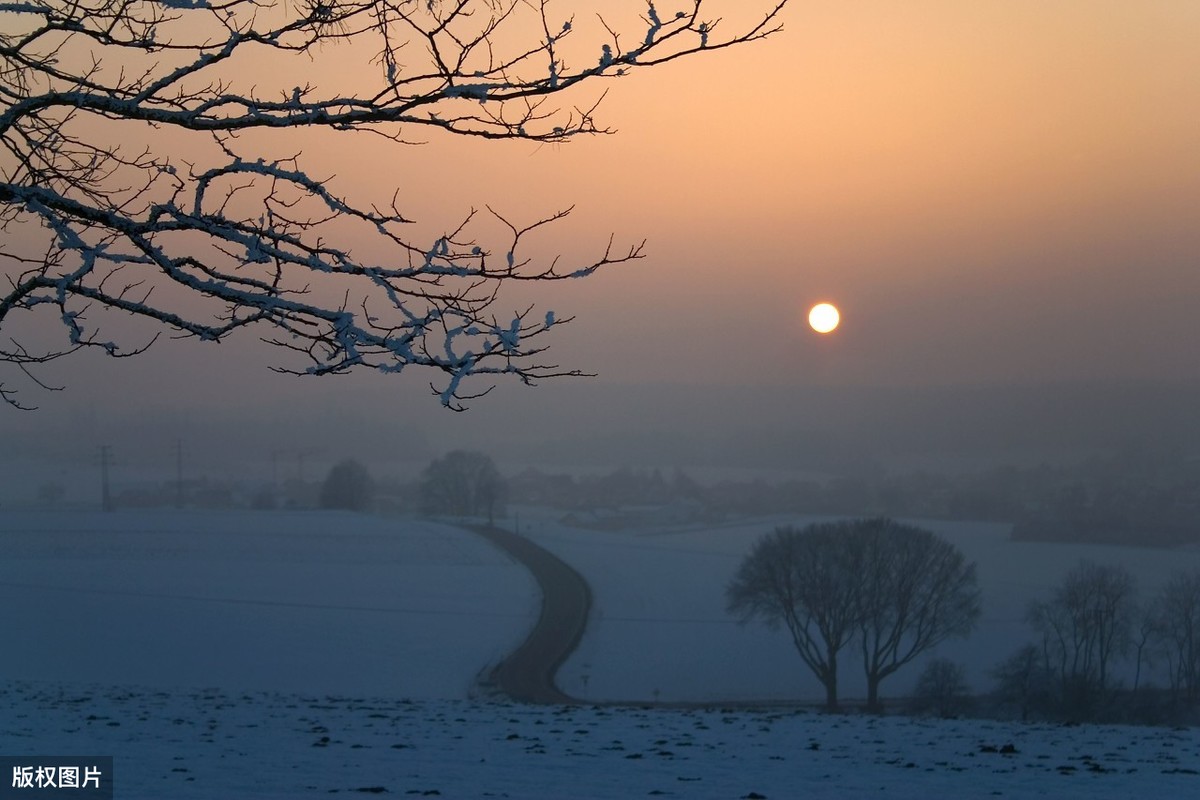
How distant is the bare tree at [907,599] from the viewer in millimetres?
27078

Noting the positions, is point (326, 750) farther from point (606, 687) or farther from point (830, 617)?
point (830, 617)

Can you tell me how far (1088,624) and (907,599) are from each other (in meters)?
5.00

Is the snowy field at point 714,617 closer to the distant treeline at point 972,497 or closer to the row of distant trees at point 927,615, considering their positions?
the row of distant trees at point 927,615

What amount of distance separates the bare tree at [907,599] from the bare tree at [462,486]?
36.5 metres

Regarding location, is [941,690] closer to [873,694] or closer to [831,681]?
[873,694]

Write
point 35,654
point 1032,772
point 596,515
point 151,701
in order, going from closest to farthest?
point 1032,772, point 151,701, point 35,654, point 596,515

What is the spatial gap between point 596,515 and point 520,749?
172ft

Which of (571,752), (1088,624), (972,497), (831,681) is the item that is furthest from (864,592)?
(972,497)

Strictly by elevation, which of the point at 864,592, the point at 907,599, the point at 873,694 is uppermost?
the point at 864,592

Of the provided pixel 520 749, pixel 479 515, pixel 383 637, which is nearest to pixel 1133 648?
pixel 383 637

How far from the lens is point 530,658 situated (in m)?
27.3

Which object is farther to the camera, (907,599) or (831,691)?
(907,599)

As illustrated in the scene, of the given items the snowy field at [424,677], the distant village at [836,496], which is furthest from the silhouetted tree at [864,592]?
the distant village at [836,496]

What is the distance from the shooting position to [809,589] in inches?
1088
